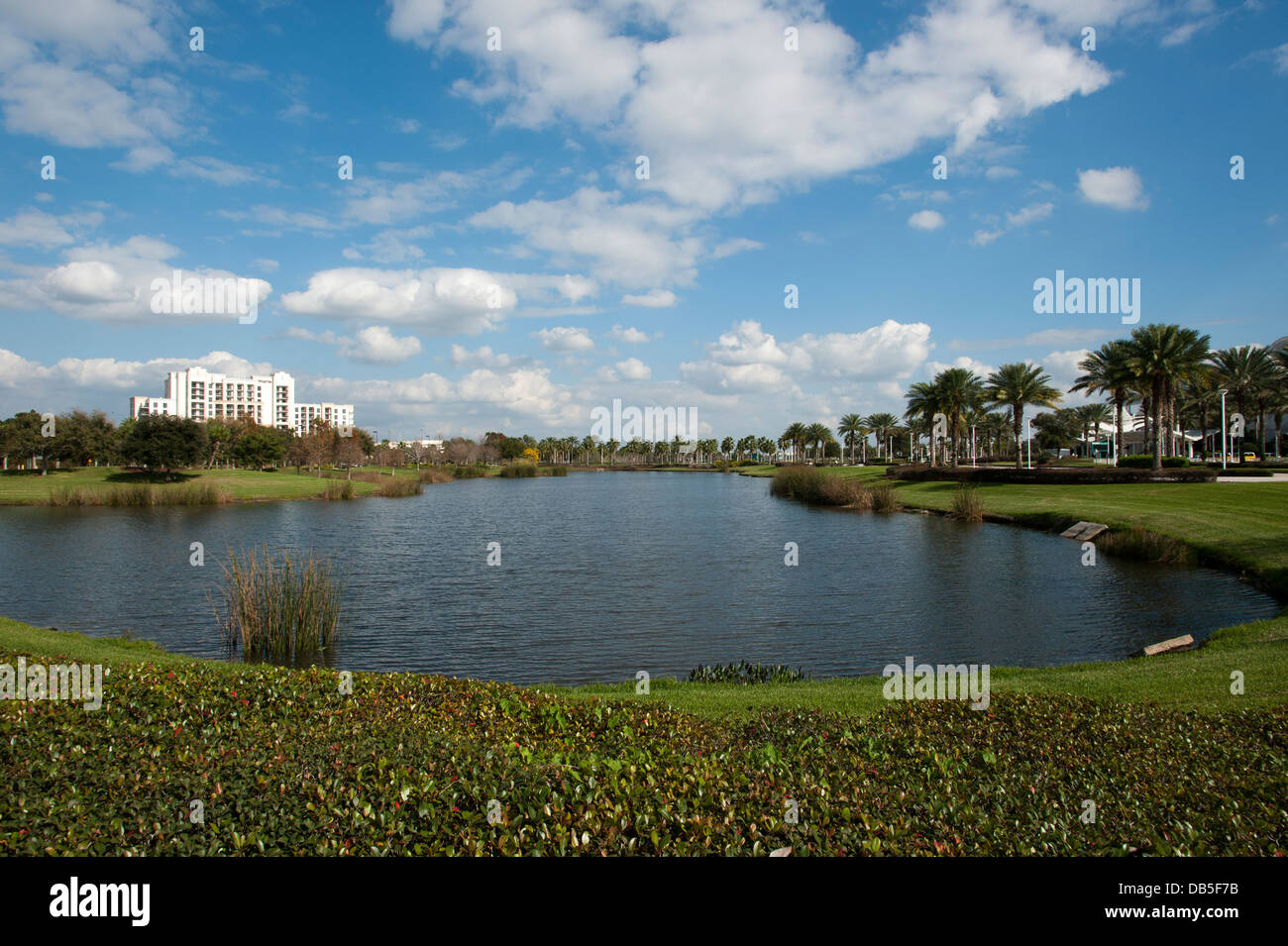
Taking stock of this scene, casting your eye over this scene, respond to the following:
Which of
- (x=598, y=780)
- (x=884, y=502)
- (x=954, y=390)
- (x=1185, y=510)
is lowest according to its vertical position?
(x=884, y=502)

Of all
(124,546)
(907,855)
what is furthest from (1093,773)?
(124,546)

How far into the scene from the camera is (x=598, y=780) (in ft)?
19.6

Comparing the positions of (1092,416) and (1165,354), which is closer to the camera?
(1165,354)

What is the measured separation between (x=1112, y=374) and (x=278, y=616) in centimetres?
6505

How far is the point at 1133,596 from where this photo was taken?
25625 mm

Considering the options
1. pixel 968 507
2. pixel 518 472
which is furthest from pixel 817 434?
pixel 968 507

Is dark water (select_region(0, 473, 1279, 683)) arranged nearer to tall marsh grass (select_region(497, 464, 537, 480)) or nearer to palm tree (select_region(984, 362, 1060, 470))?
palm tree (select_region(984, 362, 1060, 470))

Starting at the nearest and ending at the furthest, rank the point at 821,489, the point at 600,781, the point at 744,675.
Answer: the point at 600,781 → the point at 744,675 → the point at 821,489

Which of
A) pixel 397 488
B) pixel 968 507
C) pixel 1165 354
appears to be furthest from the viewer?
pixel 397 488

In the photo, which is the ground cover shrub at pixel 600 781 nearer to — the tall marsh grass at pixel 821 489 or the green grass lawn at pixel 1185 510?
the green grass lawn at pixel 1185 510

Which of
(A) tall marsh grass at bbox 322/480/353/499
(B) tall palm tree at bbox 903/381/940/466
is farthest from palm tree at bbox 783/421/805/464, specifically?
(A) tall marsh grass at bbox 322/480/353/499

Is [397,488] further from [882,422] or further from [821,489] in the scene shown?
[882,422]

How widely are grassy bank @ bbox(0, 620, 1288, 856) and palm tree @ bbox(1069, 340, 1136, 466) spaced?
60989 millimetres

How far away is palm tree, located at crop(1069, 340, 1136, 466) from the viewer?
60.0 m
